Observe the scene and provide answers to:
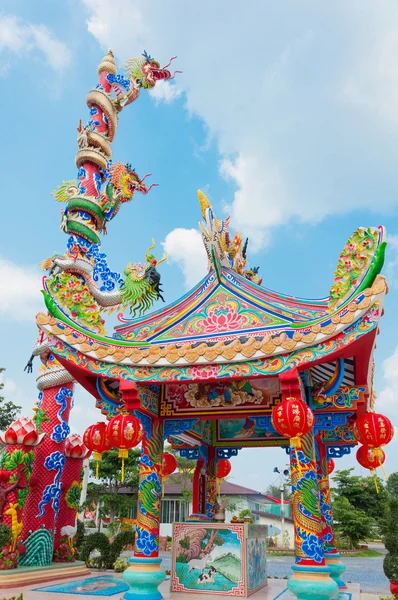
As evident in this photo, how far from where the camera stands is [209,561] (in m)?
7.19

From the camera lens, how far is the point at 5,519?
918 cm

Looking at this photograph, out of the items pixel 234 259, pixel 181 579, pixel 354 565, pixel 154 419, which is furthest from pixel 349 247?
pixel 354 565

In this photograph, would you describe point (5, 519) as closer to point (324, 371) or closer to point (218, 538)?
point (218, 538)

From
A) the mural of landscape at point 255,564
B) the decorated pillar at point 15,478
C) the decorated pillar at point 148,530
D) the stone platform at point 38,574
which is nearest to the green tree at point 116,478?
the stone platform at point 38,574

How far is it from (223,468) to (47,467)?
398 cm

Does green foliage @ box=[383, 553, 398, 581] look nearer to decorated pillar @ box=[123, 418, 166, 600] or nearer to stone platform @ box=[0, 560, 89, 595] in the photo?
decorated pillar @ box=[123, 418, 166, 600]

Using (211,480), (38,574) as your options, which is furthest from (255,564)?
(38,574)

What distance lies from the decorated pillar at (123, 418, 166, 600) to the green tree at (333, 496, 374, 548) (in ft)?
75.4

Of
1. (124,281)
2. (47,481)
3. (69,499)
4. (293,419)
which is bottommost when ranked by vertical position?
(69,499)

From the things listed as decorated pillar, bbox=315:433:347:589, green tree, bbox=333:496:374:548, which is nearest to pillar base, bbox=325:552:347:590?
decorated pillar, bbox=315:433:347:589

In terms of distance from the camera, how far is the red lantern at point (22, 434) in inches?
376

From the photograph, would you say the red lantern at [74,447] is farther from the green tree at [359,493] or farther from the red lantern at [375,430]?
the green tree at [359,493]

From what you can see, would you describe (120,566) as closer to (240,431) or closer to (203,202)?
(240,431)

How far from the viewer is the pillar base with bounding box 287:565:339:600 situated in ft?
18.8
